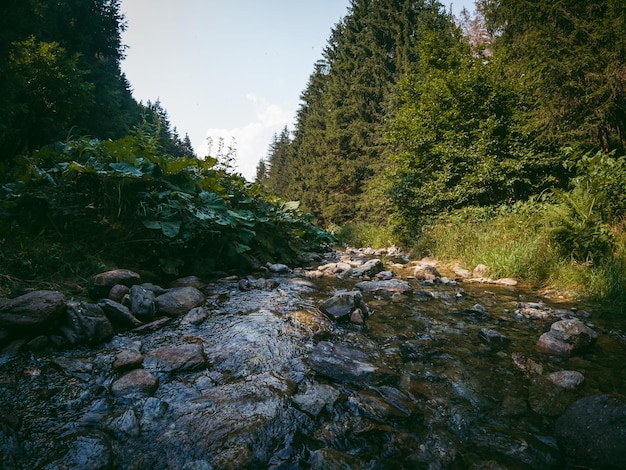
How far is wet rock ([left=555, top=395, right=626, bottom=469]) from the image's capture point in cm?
131

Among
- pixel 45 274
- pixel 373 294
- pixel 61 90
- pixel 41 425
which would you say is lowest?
pixel 373 294

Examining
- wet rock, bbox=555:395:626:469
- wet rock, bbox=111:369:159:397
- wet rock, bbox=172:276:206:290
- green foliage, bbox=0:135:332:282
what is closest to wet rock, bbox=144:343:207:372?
wet rock, bbox=111:369:159:397

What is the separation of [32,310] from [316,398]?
6.85 feet

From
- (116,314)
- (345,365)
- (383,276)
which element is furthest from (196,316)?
(383,276)

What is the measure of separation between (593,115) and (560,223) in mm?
4871

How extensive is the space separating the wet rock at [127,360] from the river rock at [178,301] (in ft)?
3.16

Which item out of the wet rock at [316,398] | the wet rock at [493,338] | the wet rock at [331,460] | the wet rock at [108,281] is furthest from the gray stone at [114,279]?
the wet rock at [493,338]

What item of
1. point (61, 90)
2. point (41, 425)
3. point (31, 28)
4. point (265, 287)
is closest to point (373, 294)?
point (265, 287)

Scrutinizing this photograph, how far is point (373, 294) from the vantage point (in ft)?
14.6

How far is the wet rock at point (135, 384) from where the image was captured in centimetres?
170

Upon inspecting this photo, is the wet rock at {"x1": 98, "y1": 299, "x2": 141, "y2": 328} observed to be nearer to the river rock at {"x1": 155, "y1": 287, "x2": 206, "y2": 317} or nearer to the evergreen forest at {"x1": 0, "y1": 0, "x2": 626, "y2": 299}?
the river rock at {"x1": 155, "y1": 287, "x2": 206, "y2": 317}

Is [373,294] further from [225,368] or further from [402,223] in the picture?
[402,223]

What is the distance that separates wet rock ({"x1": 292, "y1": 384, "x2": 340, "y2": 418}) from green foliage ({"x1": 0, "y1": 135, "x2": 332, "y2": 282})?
2.73 m

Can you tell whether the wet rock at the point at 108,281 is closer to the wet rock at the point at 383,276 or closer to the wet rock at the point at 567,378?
the wet rock at the point at 567,378
